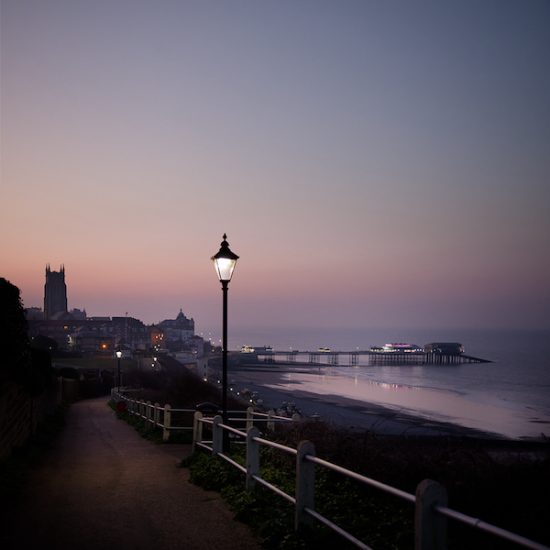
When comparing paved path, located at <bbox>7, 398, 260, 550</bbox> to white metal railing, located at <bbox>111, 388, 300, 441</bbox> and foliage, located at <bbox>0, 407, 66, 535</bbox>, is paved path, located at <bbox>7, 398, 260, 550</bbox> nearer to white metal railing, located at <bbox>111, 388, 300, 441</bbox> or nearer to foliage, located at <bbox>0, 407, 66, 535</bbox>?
foliage, located at <bbox>0, 407, 66, 535</bbox>

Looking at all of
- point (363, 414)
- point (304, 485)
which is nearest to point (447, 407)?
point (363, 414)

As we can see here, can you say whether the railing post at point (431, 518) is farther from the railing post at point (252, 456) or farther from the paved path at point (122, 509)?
the railing post at point (252, 456)

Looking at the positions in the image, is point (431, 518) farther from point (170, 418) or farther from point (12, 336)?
point (170, 418)

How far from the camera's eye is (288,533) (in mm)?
7285

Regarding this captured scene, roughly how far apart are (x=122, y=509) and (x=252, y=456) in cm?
206

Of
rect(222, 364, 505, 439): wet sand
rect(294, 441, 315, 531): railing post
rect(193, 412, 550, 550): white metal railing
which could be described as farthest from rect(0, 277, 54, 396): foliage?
rect(222, 364, 505, 439): wet sand

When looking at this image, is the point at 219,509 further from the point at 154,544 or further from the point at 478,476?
the point at 478,476

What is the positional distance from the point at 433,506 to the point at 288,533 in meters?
3.00

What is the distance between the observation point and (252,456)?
365 inches

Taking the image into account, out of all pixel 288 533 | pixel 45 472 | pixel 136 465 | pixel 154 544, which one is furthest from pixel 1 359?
pixel 288 533

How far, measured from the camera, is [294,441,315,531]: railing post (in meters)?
7.14

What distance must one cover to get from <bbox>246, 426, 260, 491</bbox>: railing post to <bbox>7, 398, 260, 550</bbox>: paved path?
539 mm

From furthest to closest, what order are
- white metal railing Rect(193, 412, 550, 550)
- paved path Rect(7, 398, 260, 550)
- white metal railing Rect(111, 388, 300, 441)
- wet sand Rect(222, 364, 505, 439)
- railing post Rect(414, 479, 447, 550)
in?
1. wet sand Rect(222, 364, 505, 439)
2. white metal railing Rect(111, 388, 300, 441)
3. paved path Rect(7, 398, 260, 550)
4. railing post Rect(414, 479, 447, 550)
5. white metal railing Rect(193, 412, 550, 550)

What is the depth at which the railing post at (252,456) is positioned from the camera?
919 cm
